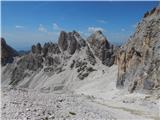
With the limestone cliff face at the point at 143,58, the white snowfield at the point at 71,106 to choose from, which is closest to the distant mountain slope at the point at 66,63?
the limestone cliff face at the point at 143,58

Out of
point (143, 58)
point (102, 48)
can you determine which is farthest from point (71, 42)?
point (143, 58)

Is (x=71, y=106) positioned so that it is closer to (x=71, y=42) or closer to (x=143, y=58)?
(x=143, y=58)

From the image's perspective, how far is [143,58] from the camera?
74.2m

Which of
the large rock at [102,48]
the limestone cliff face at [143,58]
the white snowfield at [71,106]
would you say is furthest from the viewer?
the large rock at [102,48]

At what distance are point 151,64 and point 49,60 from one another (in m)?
129

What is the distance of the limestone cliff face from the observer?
2635 inches

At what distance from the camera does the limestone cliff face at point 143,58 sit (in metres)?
66.9

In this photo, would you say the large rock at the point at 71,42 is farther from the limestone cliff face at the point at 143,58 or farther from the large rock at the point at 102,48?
the limestone cliff face at the point at 143,58

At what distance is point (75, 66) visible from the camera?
172 meters

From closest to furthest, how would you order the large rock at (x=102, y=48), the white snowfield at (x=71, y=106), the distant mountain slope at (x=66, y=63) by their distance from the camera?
the white snowfield at (x=71, y=106)
the distant mountain slope at (x=66, y=63)
the large rock at (x=102, y=48)

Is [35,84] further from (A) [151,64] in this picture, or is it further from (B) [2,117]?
(B) [2,117]

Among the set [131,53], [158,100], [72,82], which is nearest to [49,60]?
[72,82]

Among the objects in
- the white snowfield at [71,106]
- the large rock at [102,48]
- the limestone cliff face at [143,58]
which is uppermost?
the large rock at [102,48]

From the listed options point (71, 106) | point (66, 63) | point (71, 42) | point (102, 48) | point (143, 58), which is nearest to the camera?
point (71, 106)
